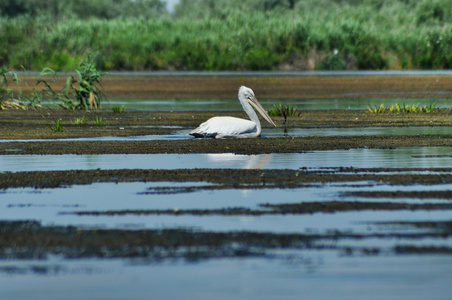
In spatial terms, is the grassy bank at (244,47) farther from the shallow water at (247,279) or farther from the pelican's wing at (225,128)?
the shallow water at (247,279)

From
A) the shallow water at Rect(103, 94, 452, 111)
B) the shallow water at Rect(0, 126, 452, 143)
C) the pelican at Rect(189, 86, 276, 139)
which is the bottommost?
the shallow water at Rect(103, 94, 452, 111)

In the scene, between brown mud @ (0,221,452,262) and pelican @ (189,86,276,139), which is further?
pelican @ (189,86,276,139)

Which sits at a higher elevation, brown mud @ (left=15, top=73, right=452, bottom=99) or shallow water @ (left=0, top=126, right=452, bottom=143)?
shallow water @ (left=0, top=126, right=452, bottom=143)

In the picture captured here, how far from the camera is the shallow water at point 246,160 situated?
1334 centimetres

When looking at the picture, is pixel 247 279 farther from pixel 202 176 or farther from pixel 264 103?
pixel 264 103

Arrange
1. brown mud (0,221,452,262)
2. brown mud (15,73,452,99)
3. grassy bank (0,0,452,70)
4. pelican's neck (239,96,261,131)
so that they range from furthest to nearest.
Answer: grassy bank (0,0,452,70), brown mud (15,73,452,99), pelican's neck (239,96,261,131), brown mud (0,221,452,262)

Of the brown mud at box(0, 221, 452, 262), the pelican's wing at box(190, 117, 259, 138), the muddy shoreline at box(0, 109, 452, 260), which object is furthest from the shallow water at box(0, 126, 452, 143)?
the brown mud at box(0, 221, 452, 262)

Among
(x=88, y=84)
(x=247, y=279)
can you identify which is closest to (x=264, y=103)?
(x=88, y=84)

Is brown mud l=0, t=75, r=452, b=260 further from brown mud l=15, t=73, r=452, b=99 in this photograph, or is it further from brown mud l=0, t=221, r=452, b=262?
brown mud l=15, t=73, r=452, b=99

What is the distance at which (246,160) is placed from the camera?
560 inches

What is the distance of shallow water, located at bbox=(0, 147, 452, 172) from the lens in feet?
43.8

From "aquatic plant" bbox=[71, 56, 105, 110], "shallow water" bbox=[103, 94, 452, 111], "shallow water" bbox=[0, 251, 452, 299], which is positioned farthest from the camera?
"shallow water" bbox=[103, 94, 452, 111]

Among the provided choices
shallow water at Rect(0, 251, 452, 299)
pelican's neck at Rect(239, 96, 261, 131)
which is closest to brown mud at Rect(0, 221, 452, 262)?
shallow water at Rect(0, 251, 452, 299)

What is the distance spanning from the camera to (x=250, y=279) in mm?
6812
